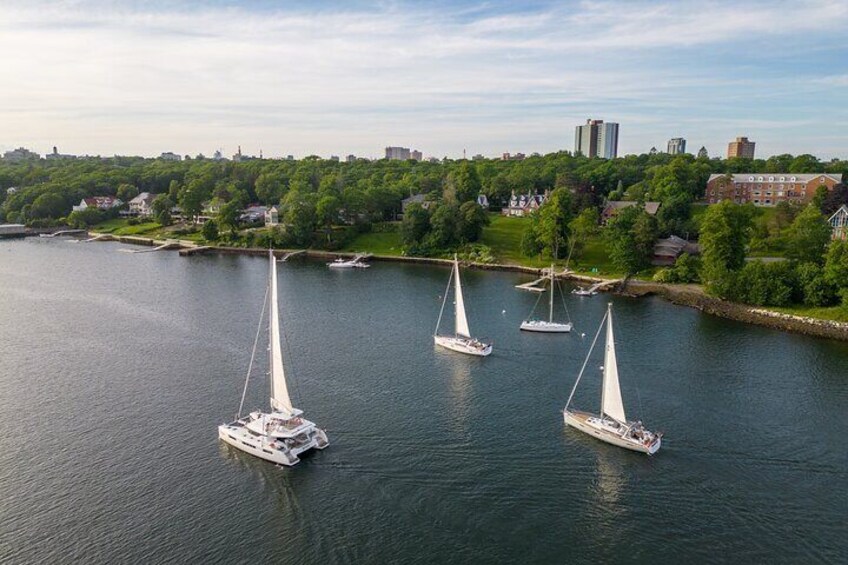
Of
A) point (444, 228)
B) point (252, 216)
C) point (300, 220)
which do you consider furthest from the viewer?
point (252, 216)

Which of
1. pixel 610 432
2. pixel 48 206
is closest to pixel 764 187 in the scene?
pixel 610 432

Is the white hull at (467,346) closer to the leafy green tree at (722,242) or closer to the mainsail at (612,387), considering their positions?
the mainsail at (612,387)

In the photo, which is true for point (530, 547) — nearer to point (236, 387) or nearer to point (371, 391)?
point (371, 391)

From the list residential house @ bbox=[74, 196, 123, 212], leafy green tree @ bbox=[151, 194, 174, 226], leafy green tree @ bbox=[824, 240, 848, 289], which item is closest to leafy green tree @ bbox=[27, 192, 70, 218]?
residential house @ bbox=[74, 196, 123, 212]

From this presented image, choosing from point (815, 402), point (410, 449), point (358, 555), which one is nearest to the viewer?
point (358, 555)

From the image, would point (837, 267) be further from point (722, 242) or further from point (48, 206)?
point (48, 206)

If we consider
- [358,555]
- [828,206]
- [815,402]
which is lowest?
[358,555]

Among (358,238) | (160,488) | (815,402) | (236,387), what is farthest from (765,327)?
(358,238)
